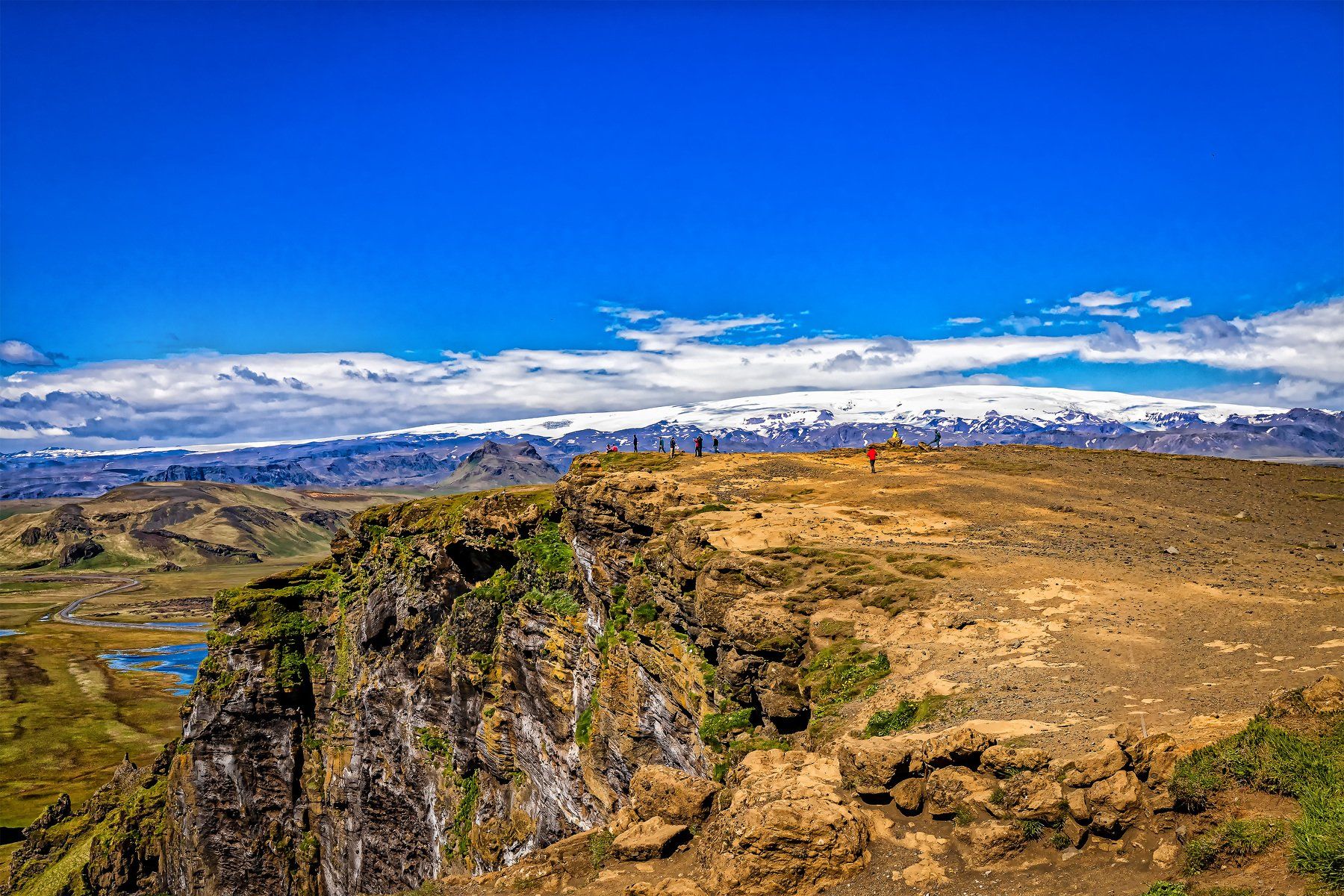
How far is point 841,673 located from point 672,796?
26.0 feet

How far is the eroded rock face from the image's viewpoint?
1515 cm

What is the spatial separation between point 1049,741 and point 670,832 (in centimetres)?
827

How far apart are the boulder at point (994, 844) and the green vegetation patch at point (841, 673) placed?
335 inches

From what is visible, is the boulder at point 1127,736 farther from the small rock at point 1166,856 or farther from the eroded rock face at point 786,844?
the eroded rock face at point 786,844

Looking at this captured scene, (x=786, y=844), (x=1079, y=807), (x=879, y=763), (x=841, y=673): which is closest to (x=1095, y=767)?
(x=1079, y=807)

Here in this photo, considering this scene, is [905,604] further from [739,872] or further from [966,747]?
[739,872]

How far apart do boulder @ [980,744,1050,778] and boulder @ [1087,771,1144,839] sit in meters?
1.26

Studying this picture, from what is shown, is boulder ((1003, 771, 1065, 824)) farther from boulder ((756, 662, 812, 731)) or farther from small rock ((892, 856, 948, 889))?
boulder ((756, 662, 812, 731))

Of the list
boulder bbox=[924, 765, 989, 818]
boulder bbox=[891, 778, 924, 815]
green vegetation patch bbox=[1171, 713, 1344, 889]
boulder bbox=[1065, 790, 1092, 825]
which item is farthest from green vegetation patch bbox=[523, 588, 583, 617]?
green vegetation patch bbox=[1171, 713, 1344, 889]

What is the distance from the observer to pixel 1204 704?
18.3 meters

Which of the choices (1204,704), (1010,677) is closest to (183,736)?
(1010,677)

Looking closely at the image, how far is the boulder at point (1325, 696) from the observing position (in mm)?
14355

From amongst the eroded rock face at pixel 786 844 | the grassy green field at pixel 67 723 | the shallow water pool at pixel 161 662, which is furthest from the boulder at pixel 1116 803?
the shallow water pool at pixel 161 662

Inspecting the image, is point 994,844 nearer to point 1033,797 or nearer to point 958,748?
point 1033,797
